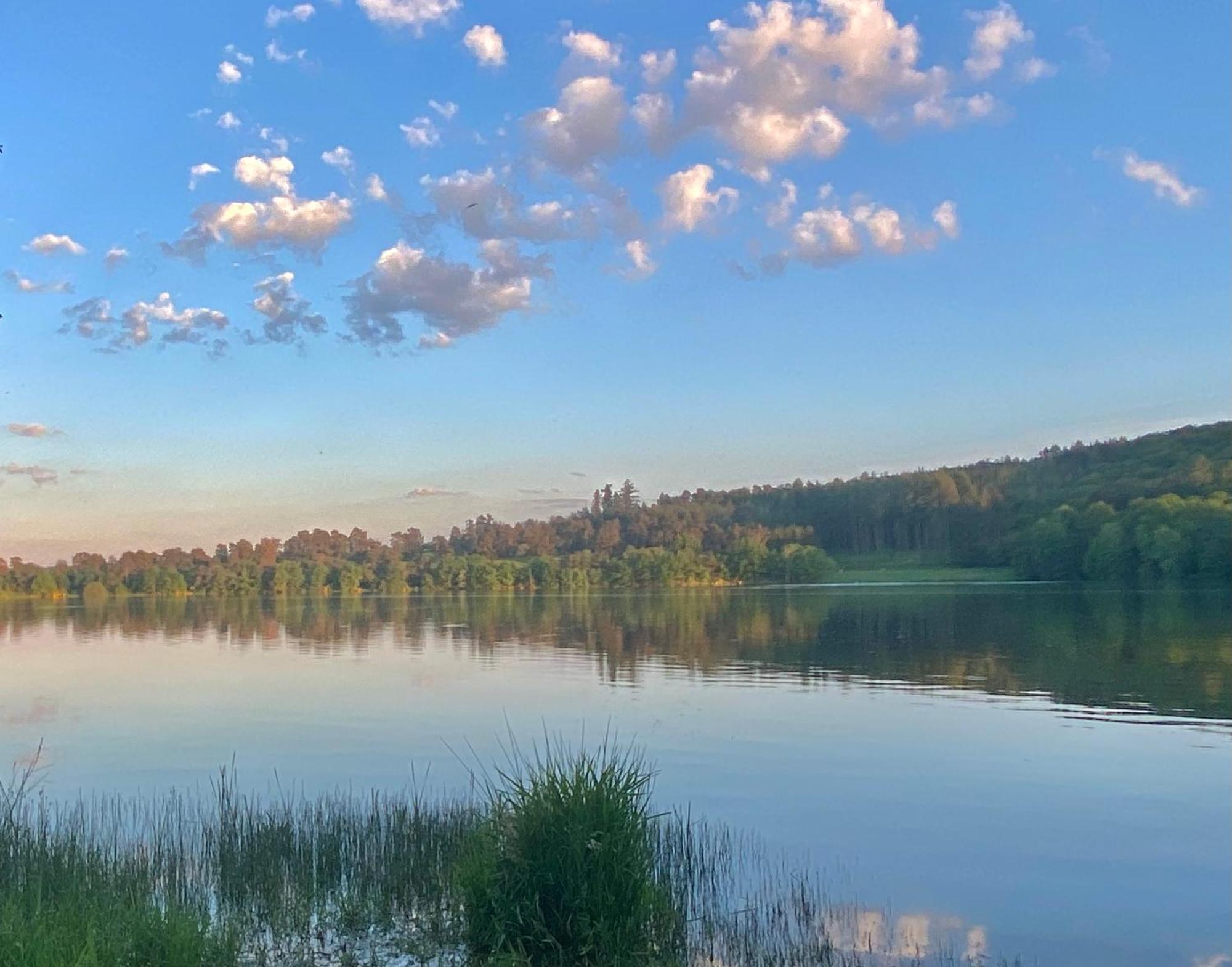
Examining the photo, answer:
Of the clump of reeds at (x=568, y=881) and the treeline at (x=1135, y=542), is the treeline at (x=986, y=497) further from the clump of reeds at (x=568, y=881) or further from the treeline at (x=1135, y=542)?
the clump of reeds at (x=568, y=881)

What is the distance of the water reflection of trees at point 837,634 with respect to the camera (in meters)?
33.7

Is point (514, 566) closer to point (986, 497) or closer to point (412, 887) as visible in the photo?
point (986, 497)

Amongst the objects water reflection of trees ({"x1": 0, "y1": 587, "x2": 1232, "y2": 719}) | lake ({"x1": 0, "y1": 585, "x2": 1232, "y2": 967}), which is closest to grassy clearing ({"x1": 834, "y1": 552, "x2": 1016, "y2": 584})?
water reflection of trees ({"x1": 0, "y1": 587, "x2": 1232, "y2": 719})

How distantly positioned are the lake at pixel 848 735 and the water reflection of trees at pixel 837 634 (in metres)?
0.31

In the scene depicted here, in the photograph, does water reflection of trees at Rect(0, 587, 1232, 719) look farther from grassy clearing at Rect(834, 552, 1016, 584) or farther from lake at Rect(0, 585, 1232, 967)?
grassy clearing at Rect(834, 552, 1016, 584)

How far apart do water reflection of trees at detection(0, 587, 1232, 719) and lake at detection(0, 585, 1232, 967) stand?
314mm

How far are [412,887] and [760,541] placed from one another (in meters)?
151

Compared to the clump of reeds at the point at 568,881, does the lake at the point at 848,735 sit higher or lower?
lower

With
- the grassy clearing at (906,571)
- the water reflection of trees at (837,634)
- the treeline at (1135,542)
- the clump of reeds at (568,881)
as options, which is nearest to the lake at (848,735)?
the water reflection of trees at (837,634)

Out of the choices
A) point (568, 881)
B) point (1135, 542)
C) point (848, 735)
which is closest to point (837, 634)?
point (848, 735)

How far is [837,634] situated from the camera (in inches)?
2120

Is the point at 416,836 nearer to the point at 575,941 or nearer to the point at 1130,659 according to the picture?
the point at 575,941

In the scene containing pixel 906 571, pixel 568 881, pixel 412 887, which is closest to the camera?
pixel 568 881

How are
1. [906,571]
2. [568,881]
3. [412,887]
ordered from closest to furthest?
[568,881]
[412,887]
[906,571]
